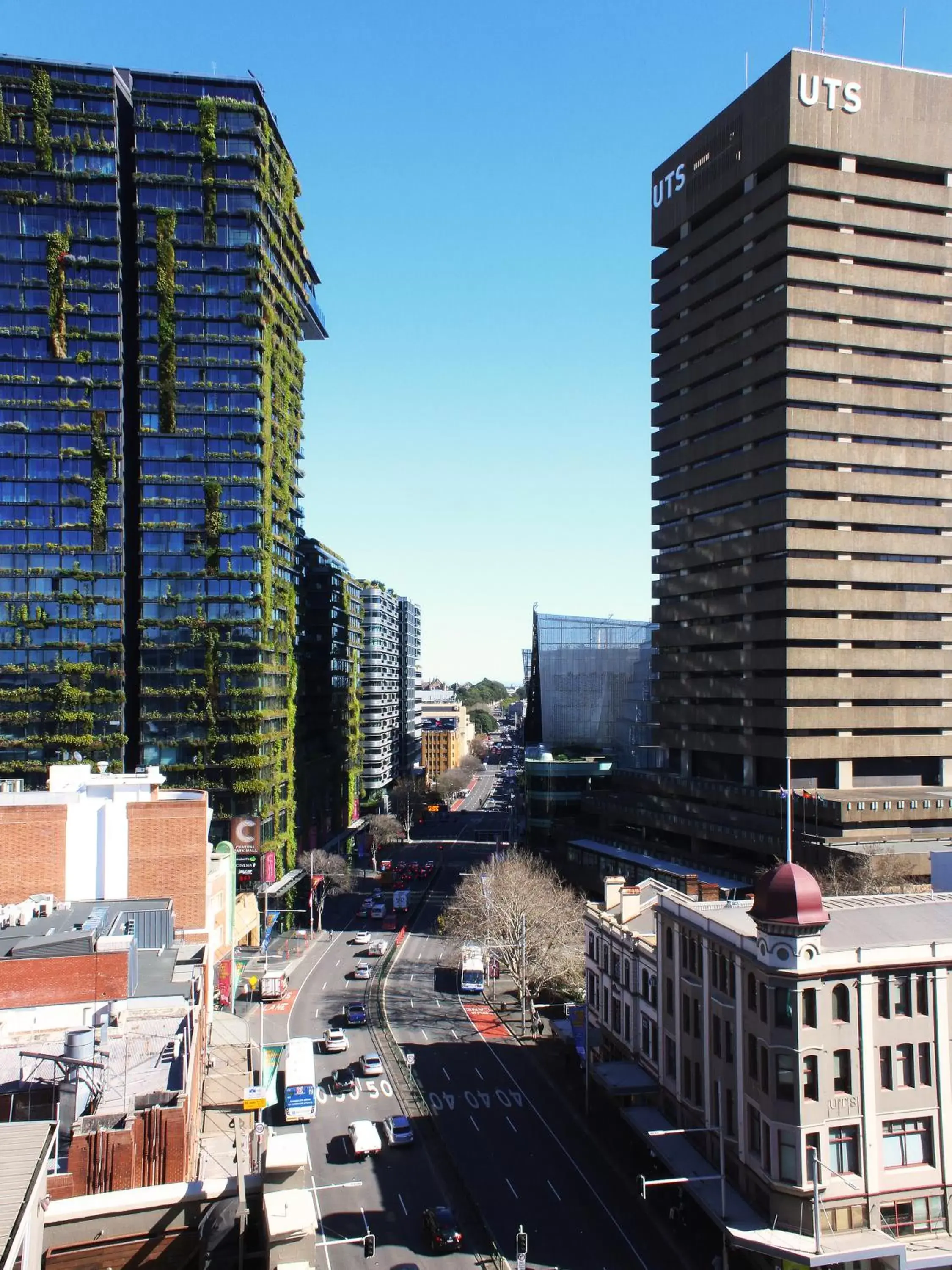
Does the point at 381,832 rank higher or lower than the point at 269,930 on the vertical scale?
higher

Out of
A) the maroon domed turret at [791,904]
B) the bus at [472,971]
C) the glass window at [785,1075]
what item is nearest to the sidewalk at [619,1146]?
the bus at [472,971]

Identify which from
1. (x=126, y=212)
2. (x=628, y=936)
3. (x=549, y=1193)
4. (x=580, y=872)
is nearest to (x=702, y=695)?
(x=580, y=872)

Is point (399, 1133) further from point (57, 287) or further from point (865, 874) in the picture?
point (57, 287)

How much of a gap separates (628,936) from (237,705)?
53924mm

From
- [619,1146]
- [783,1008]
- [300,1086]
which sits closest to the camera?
[783,1008]

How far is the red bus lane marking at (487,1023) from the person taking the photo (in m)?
72.4

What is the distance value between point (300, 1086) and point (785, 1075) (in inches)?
1146

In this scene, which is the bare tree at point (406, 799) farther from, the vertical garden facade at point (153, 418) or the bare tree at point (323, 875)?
the vertical garden facade at point (153, 418)

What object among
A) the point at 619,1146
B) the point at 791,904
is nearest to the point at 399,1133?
the point at 619,1146

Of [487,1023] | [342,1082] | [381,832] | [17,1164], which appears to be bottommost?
[487,1023]

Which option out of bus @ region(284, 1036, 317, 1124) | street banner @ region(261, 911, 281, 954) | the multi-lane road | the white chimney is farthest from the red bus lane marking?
street banner @ region(261, 911, 281, 954)

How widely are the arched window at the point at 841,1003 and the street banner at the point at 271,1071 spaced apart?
2992 centimetres

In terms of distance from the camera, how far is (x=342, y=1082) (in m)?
62.2

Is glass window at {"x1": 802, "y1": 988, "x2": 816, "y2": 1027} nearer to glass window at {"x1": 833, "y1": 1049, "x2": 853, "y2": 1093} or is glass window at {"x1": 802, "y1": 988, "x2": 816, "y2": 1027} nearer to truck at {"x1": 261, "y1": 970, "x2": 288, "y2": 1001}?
glass window at {"x1": 833, "y1": 1049, "x2": 853, "y2": 1093}
